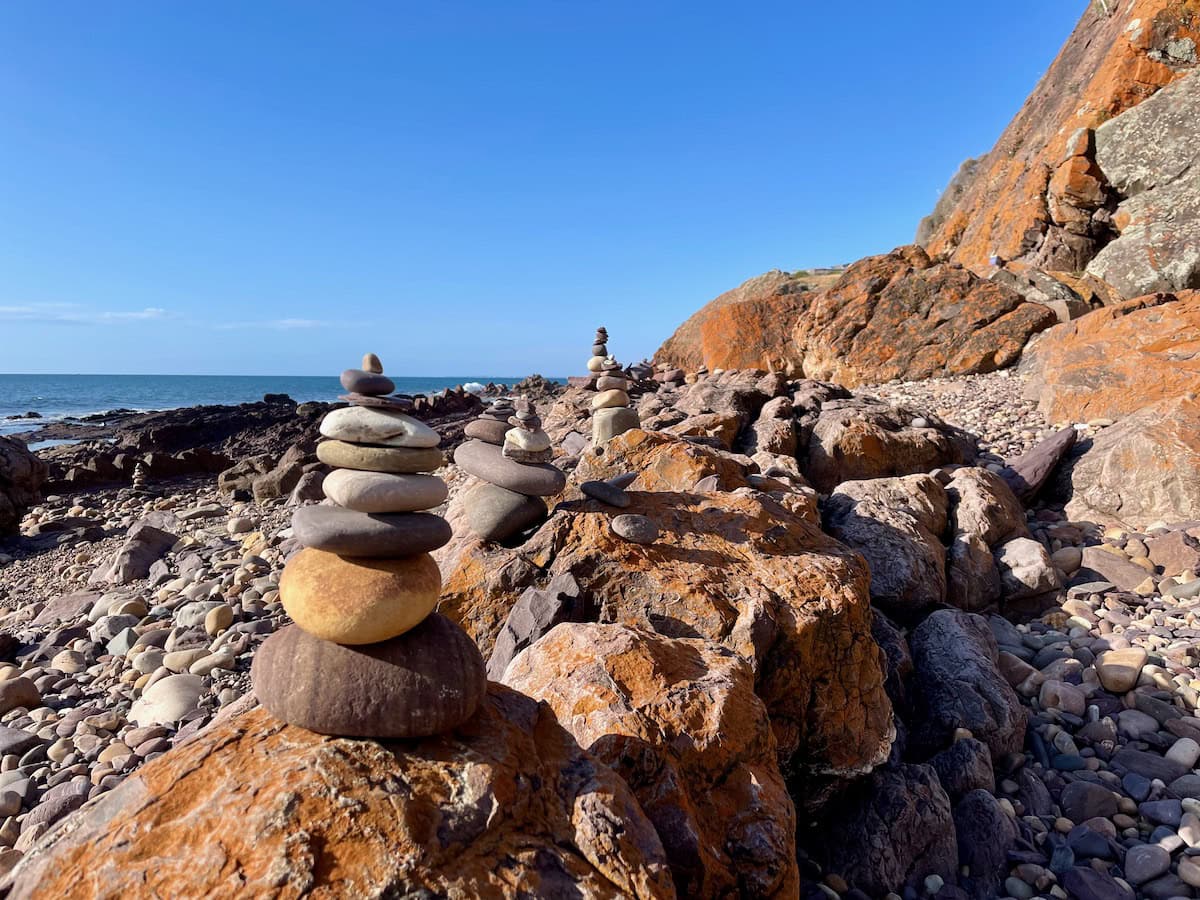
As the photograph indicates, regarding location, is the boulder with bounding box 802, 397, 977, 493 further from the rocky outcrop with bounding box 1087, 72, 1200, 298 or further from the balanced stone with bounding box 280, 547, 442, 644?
the rocky outcrop with bounding box 1087, 72, 1200, 298

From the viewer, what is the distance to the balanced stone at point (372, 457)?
110 inches

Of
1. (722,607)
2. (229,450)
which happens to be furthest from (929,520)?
(229,450)

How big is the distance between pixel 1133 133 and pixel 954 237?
842 centimetres

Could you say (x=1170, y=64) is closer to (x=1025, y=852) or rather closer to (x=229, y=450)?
(x=1025, y=852)

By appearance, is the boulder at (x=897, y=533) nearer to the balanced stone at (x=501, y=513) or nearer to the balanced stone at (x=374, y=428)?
the balanced stone at (x=501, y=513)

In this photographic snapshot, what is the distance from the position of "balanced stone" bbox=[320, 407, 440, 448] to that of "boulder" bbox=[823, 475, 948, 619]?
4.41 meters

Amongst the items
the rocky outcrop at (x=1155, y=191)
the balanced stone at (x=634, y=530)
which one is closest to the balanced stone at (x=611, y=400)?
the balanced stone at (x=634, y=530)

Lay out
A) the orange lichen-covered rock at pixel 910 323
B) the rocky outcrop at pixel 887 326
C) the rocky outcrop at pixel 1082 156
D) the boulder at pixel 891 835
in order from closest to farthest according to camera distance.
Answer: the boulder at pixel 891 835 < the orange lichen-covered rock at pixel 910 323 < the rocky outcrop at pixel 887 326 < the rocky outcrop at pixel 1082 156

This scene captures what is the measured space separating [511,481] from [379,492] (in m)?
2.15

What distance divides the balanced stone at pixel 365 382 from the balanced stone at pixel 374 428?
0.09 m

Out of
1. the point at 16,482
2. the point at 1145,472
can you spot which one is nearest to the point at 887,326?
the point at 1145,472

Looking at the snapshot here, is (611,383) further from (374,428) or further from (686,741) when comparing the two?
(686,741)

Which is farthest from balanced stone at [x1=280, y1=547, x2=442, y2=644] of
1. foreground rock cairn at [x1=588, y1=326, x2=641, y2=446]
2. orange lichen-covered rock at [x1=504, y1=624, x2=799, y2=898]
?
foreground rock cairn at [x1=588, y1=326, x2=641, y2=446]

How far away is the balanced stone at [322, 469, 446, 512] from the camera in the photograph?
2.71 meters
